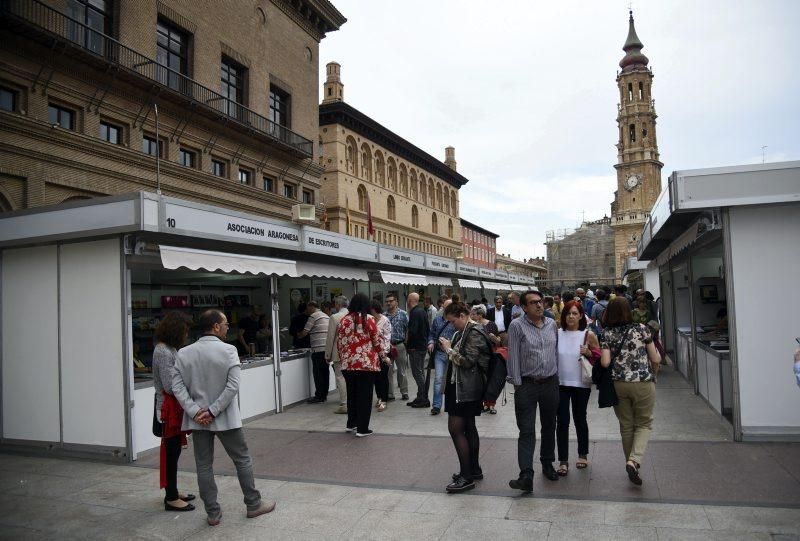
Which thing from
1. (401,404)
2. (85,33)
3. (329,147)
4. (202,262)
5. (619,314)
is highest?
(329,147)

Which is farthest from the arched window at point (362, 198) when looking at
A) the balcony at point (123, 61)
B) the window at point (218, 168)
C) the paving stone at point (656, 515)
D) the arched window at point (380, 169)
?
the paving stone at point (656, 515)

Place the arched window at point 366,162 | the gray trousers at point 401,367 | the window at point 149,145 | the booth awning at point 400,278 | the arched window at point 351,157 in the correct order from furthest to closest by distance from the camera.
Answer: the arched window at point 366,162 → the arched window at point 351,157 → the window at point 149,145 → the booth awning at point 400,278 → the gray trousers at point 401,367

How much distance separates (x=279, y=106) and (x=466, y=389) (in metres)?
30.0

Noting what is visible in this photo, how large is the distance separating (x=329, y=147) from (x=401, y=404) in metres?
40.7

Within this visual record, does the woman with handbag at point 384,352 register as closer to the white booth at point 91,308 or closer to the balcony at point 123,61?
the white booth at point 91,308

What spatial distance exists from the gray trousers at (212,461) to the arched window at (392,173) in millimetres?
53943

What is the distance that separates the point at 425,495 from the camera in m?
5.54

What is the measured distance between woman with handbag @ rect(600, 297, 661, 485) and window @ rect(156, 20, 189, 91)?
2229 cm

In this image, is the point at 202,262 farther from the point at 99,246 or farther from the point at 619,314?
the point at 619,314

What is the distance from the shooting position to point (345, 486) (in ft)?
19.5

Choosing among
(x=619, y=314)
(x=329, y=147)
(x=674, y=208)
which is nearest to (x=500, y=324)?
(x=674, y=208)

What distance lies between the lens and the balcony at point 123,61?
17.5 meters

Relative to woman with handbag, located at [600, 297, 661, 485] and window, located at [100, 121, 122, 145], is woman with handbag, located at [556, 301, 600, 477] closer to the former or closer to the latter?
woman with handbag, located at [600, 297, 661, 485]

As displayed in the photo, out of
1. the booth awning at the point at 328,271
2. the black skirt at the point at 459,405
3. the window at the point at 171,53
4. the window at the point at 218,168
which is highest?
the window at the point at 171,53
